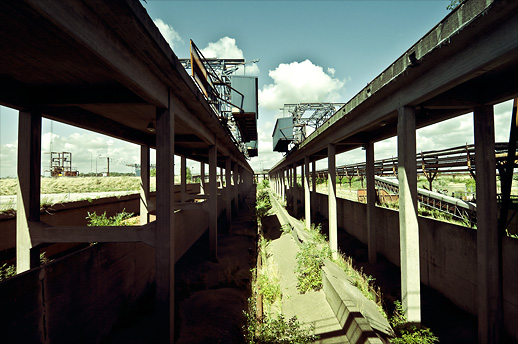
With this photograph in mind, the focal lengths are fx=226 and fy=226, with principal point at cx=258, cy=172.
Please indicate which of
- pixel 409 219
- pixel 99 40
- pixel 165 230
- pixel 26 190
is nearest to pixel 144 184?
pixel 26 190

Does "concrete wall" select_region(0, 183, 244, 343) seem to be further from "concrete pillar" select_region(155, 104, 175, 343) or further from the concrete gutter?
the concrete gutter

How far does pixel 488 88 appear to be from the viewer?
4.71 metres

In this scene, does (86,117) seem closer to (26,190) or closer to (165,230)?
(26,190)

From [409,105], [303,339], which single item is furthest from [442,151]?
[303,339]

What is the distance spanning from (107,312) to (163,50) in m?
5.70

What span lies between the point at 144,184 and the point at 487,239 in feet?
36.8

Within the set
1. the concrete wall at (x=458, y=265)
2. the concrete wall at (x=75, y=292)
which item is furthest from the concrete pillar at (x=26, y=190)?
the concrete wall at (x=458, y=265)

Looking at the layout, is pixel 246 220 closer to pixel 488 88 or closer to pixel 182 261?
pixel 182 261

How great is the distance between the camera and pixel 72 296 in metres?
4.27

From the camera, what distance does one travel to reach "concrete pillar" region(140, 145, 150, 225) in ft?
33.0

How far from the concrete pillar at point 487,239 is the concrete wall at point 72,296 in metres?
7.94

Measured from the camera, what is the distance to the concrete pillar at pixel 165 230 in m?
4.67

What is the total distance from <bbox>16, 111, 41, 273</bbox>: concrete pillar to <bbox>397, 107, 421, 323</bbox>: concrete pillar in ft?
27.1

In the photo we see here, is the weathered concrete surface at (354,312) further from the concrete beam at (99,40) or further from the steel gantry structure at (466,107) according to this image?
the concrete beam at (99,40)
